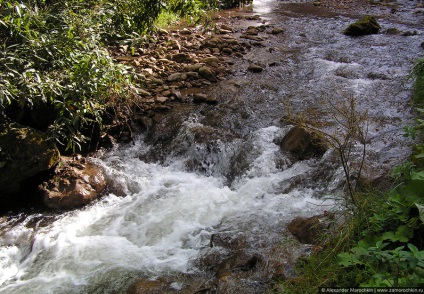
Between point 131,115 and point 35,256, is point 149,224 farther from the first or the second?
point 131,115

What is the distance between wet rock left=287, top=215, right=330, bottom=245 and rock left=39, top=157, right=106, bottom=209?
249 cm

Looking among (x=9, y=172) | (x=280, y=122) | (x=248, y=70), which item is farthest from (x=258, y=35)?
(x=9, y=172)

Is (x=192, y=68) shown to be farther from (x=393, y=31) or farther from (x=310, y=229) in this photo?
(x=393, y=31)

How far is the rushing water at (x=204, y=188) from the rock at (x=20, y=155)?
1.47ft

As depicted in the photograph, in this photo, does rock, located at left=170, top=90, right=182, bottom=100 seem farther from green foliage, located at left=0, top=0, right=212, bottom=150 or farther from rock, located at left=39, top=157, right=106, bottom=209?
rock, located at left=39, top=157, right=106, bottom=209

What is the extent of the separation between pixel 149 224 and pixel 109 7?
3.21 metres

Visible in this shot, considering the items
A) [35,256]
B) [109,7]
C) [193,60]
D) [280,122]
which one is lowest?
[35,256]

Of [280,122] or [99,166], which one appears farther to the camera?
[280,122]

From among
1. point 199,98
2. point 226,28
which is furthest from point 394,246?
point 226,28

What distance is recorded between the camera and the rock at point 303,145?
4858mm

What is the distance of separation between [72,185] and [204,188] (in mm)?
1653

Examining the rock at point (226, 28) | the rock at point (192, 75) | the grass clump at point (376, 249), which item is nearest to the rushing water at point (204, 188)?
the rock at point (192, 75)

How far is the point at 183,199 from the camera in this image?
4.59 m

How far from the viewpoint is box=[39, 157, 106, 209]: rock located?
4.49 m
